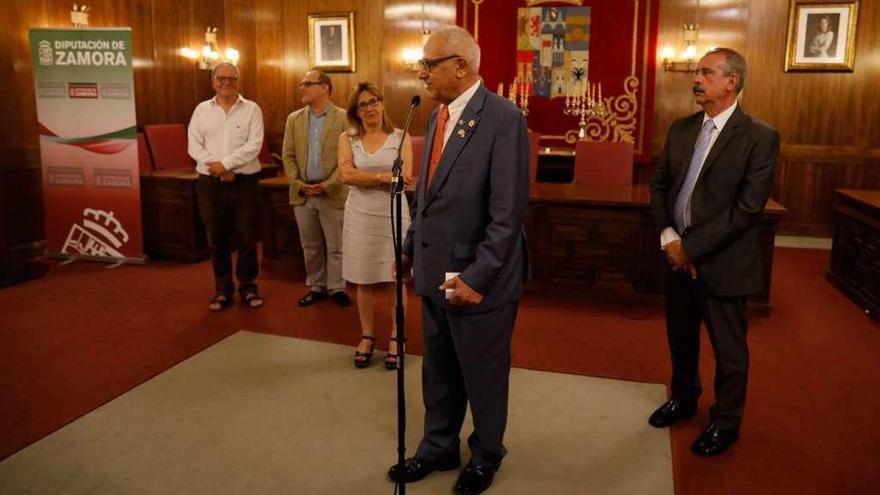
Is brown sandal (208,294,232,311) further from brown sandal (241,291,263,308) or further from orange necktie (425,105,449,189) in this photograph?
orange necktie (425,105,449,189)

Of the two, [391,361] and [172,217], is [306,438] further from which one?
[172,217]

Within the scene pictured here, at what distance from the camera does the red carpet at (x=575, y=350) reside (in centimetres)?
273

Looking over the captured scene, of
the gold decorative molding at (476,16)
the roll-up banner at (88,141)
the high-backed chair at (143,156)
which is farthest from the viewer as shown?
the gold decorative molding at (476,16)

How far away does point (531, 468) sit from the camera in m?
2.62

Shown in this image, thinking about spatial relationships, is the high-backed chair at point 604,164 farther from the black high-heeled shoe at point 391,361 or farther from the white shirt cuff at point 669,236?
the white shirt cuff at point 669,236

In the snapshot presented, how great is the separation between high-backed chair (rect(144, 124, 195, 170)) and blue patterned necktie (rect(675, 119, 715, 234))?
17.2ft

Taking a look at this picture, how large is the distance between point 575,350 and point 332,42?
577 cm

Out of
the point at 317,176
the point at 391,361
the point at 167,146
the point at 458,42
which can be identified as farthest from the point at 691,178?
the point at 167,146

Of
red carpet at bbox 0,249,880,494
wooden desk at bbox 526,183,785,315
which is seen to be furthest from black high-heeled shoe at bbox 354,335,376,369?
wooden desk at bbox 526,183,785,315

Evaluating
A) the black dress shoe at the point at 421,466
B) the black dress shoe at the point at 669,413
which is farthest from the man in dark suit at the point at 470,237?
the black dress shoe at the point at 669,413

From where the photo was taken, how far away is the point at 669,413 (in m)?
2.99

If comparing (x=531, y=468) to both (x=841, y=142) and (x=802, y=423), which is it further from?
(x=841, y=142)

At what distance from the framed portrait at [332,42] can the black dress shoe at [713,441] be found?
6605 millimetres

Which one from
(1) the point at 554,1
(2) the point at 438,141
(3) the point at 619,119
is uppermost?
(1) the point at 554,1
